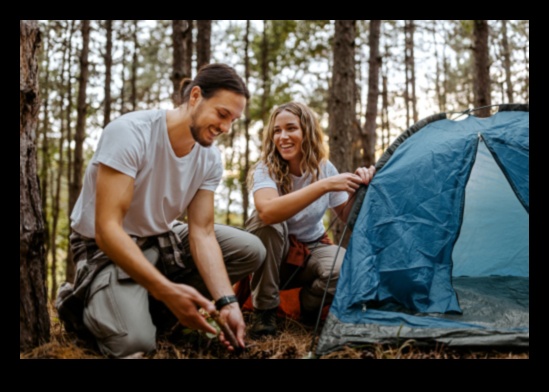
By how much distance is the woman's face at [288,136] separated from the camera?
9.98ft

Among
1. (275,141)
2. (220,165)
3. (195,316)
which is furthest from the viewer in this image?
(275,141)

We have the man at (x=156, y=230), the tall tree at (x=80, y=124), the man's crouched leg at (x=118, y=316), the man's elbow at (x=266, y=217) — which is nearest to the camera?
the man at (x=156, y=230)

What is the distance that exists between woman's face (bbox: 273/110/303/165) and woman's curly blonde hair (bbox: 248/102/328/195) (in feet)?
0.09

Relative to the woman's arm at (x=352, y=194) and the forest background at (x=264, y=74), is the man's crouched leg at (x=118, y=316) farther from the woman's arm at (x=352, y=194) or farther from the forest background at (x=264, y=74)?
the forest background at (x=264, y=74)

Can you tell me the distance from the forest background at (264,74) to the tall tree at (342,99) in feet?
0.03

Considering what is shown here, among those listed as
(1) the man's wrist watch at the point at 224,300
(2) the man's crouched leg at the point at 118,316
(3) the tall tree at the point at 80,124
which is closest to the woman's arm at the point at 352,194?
(1) the man's wrist watch at the point at 224,300

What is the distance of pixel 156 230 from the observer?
2.63 meters

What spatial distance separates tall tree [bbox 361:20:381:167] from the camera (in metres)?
7.70

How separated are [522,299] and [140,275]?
2544 millimetres

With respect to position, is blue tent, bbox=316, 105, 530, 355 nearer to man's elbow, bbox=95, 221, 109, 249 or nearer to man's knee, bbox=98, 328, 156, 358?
man's knee, bbox=98, 328, 156, 358

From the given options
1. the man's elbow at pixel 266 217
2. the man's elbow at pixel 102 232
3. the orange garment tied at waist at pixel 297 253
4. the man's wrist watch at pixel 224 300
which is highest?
the man's elbow at pixel 266 217

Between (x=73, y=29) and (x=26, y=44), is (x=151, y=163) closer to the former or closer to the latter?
(x=26, y=44)

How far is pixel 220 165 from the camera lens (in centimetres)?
277
